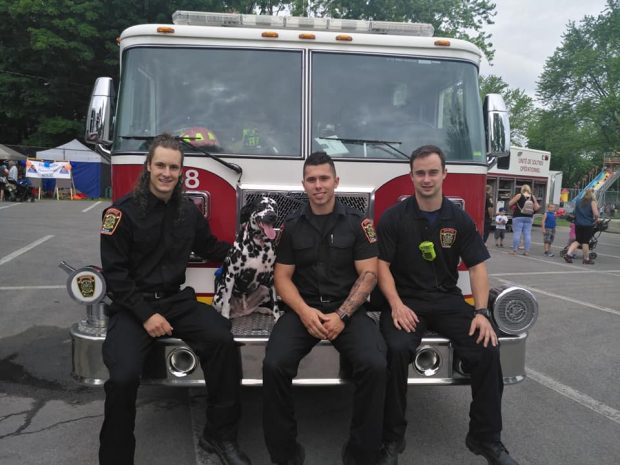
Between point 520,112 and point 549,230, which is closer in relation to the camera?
point 549,230

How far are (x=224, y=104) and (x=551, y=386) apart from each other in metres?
3.47

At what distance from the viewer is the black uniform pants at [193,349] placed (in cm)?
275

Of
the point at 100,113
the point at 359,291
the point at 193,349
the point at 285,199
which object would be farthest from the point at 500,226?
the point at 193,349

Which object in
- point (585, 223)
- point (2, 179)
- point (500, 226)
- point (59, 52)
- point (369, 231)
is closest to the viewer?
point (369, 231)

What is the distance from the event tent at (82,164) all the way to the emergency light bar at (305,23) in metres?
24.2

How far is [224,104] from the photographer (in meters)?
3.70

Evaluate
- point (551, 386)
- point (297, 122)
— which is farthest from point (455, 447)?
point (297, 122)

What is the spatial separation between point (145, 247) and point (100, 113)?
3.84ft

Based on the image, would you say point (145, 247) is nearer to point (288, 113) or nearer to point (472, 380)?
point (288, 113)

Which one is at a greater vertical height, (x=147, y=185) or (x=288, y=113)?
(x=288, y=113)

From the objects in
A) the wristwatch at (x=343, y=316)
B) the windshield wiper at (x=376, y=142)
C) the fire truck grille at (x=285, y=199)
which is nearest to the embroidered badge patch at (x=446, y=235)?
the fire truck grille at (x=285, y=199)

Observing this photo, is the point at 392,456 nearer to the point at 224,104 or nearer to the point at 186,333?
the point at 186,333

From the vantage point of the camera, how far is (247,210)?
338 centimetres

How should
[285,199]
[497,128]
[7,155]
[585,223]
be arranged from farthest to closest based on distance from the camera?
[7,155] < [585,223] < [497,128] < [285,199]
